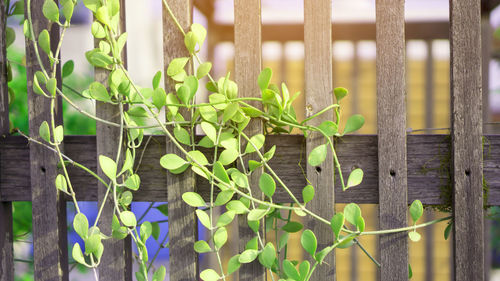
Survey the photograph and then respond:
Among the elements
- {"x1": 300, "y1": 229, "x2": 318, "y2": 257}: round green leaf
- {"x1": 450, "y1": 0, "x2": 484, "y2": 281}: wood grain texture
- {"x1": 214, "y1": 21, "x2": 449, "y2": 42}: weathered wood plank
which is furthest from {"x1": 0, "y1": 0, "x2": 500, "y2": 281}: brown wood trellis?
{"x1": 214, "y1": 21, "x2": 449, "y2": 42}: weathered wood plank

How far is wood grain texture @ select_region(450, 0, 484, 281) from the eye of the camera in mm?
1027

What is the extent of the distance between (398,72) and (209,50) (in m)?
2.62

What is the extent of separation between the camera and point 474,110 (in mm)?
1028

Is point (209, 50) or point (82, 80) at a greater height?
point (209, 50)

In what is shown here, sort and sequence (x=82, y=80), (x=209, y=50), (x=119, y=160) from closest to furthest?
(x=119, y=160) → (x=82, y=80) → (x=209, y=50)

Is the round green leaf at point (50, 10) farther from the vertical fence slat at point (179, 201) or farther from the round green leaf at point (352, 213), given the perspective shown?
the round green leaf at point (352, 213)

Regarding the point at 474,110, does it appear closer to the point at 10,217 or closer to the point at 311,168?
the point at 311,168

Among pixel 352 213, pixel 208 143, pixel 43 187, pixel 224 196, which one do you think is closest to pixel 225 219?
pixel 224 196

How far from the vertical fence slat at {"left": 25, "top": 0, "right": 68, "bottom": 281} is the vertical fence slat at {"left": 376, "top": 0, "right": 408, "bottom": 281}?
850 millimetres

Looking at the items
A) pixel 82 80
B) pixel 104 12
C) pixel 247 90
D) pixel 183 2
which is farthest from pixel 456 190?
pixel 82 80

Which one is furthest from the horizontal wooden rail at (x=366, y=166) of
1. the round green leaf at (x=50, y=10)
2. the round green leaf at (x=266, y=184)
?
the round green leaf at (x=50, y=10)

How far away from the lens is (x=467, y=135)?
40.8 inches

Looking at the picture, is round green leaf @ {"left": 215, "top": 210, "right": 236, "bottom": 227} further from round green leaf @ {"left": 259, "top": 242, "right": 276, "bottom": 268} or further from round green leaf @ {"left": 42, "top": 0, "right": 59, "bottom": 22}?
round green leaf @ {"left": 42, "top": 0, "right": 59, "bottom": 22}

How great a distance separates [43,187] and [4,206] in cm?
17
